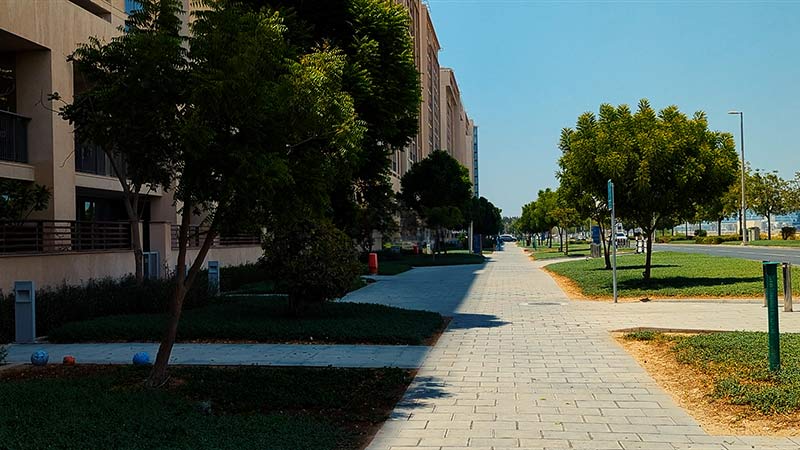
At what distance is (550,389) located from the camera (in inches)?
313

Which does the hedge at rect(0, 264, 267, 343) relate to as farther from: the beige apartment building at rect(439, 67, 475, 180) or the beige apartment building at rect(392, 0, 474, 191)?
the beige apartment building at rect(439, 67, 475, 180)

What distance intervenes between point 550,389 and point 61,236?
1233cm

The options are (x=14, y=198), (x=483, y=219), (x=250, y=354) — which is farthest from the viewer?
Result: (x=483, y=219)

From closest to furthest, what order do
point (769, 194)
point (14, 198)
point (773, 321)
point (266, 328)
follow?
point (773, 321) < point (14, 198) < point (266, 328) < point (769, 194)

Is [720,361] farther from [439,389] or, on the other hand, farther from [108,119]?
[108,119]

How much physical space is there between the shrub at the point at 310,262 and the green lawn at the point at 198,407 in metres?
4.23

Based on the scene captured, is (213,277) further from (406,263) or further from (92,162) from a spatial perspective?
(406,263)

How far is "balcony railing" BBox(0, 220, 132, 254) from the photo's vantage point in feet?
46.9

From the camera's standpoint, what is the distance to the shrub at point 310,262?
13.2 m

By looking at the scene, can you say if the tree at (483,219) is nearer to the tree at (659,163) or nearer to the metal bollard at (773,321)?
the tree at (659,163)

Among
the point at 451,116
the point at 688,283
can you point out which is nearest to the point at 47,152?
the point at 688,283

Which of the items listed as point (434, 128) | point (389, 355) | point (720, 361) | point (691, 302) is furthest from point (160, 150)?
point (434, 128)

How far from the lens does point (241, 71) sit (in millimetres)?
6605

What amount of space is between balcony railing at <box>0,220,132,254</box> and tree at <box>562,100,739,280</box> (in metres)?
13.0
